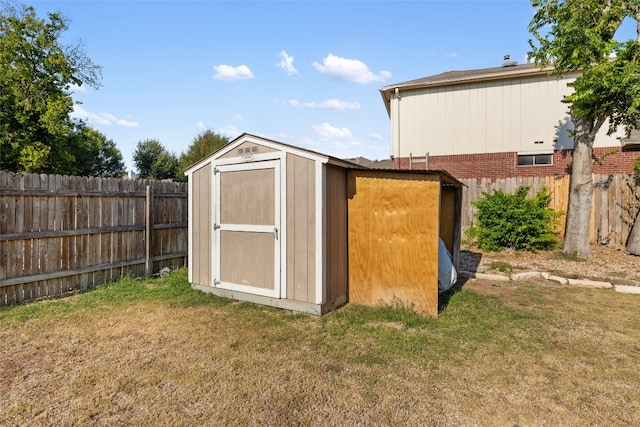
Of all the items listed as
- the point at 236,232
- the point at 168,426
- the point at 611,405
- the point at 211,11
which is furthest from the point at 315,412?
the point at 211,11

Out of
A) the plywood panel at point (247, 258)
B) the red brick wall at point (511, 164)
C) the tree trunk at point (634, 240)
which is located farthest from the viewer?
the red brick wall at point (511, 164)


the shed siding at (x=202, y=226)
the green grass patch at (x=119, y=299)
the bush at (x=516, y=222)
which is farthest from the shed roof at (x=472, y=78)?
the green grass patch at (x=119, y=299)

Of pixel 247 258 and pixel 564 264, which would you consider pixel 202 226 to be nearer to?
pixel 247 258

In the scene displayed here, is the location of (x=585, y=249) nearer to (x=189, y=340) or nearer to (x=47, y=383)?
(x=189, y=340)

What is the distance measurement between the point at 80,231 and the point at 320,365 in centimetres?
461

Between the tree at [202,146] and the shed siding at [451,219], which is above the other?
the tree at [202,146]

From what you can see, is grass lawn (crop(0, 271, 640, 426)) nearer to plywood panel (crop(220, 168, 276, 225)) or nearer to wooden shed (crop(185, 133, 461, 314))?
wooden shed (crop(185, 133, 461, 314))

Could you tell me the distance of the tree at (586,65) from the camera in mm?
6723

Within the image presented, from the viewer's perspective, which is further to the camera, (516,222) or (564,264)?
(516,222)

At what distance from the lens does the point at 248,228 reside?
192 inches

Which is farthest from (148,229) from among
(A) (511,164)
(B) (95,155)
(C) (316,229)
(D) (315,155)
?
(B) (95,155)

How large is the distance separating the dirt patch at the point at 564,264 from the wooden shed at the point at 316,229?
3.17m

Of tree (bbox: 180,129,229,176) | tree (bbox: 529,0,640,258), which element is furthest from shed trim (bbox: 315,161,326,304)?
tree (bbox: 180,129,229,176)

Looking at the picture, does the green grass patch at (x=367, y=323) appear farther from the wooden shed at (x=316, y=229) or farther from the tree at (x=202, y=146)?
the tree at (x=202, y=146)
